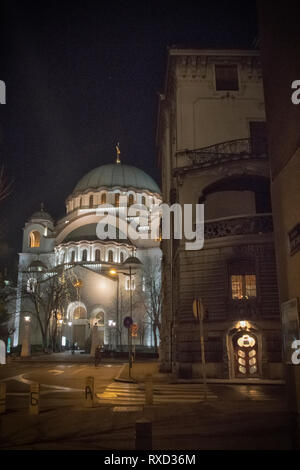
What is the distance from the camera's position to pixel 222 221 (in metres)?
22.9

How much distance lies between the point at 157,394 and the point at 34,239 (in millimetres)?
67795

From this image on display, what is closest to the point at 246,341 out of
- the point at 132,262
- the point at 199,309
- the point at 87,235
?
the point at 199,309

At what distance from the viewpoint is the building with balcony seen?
21375 mm

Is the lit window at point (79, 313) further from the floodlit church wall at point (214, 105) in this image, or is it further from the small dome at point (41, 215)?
the floodlit church wall at point (214, 105)

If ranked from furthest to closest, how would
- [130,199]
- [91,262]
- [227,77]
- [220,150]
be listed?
1. [130,199]
2. [91,262]
3. [227,77]
4. [220,150]

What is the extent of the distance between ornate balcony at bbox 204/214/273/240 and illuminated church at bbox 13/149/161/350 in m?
31.7

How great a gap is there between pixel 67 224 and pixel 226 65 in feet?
158

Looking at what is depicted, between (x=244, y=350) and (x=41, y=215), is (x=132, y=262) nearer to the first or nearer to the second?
(x=41, y=215)

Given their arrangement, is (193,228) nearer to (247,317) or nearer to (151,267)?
(247,317)

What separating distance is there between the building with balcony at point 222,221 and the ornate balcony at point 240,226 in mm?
47

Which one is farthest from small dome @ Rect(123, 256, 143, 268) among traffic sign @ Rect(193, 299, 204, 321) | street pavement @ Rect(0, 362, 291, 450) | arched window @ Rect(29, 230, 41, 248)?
traffic sign @ Rect(193, 299, 204, 321)

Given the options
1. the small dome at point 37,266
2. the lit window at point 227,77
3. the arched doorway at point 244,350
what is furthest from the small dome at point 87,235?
the arched doorway at point 244,350

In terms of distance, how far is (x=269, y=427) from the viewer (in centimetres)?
961

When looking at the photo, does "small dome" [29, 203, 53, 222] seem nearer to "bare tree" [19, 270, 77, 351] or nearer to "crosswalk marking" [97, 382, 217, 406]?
"bare tree" [19, 270, 77, 351]
